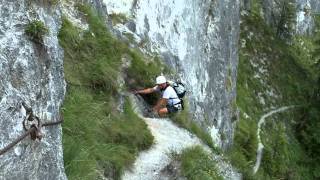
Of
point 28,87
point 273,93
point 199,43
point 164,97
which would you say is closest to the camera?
point 28,87

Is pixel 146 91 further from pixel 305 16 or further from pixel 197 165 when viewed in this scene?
pixel 305 16

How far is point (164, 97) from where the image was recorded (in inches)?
695

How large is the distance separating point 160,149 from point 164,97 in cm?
300

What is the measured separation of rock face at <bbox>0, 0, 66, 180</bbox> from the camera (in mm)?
7016

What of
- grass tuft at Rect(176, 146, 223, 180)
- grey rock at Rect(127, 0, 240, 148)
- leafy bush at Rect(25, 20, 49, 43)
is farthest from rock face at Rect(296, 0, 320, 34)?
leafy bush at Rect(25, 20, 49, 43)

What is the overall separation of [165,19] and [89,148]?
13.3 metres

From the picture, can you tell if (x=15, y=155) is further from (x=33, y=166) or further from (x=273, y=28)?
(x=273, y=28)

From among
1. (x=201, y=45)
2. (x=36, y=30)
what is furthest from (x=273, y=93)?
(x=36, y=30)

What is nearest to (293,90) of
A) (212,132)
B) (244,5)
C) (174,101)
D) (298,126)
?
(298,126)

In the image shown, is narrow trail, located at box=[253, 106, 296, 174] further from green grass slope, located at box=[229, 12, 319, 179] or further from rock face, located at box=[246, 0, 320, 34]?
rock face, located at box=[246, 0, 320, 34]

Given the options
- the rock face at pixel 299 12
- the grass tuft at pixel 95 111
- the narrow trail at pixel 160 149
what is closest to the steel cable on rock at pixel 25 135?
the grass tuft at pixel 95 111

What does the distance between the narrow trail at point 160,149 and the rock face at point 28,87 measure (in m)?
4.43

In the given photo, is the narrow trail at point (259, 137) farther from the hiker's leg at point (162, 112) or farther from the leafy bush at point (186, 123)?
the hiker's leg at point (162, 112)

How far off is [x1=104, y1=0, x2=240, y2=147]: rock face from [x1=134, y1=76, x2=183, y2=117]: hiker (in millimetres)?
3165
